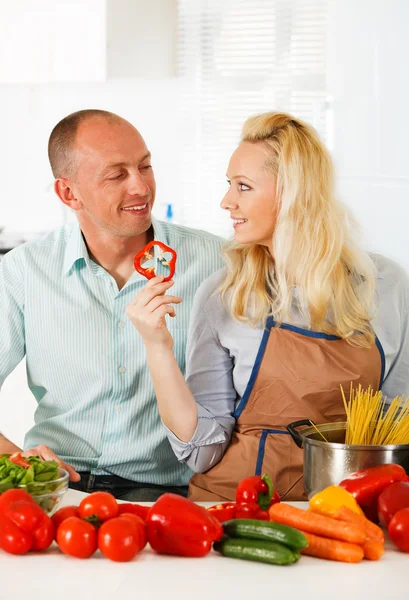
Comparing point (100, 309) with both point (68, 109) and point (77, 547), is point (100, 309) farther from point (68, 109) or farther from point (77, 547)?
point (68, 109)

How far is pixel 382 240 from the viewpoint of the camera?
364cm

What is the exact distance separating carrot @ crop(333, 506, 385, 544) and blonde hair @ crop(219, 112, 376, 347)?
66 cm

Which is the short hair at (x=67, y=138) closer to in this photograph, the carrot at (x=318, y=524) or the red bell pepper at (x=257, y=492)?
the red bell pepper at (x=257, y=492)

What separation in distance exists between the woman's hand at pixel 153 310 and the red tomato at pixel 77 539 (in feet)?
1.95

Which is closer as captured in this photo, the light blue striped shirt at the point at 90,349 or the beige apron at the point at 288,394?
the beige apron at the point at 288,394

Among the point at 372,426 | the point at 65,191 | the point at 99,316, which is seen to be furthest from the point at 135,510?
the point at 65,191

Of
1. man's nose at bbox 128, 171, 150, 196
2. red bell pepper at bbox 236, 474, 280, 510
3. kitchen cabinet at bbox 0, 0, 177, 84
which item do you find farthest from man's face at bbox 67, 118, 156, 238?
kitchen cabinet at bbox 0, 0, 177, 84

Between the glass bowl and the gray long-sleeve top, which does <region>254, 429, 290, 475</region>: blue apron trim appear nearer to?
the gray long-sleeve top

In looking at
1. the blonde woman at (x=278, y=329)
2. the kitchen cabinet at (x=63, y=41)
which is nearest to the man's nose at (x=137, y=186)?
the blonde woman at (x=278, y=329)

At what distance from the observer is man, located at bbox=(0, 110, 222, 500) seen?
2193 millimetres

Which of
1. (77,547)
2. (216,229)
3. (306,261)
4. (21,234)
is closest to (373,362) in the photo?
(306,261)

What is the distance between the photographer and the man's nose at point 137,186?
219 cm

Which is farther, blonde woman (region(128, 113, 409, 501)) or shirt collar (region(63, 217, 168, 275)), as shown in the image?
shirt collar (region(63, 217, 168, 275))

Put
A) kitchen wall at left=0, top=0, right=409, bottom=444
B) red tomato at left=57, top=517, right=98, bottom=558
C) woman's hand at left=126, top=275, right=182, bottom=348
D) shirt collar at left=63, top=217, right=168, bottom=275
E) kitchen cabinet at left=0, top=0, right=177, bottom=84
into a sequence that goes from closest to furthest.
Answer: red tomato at left=57, top=517, right=98, bottom=558
woman's hand at left=126, top=275, right=182, bottom=348
shirt collar at left=63, top=217, right=168, bottom=275
kitchen wall at left=0, top=0, right=409, bottom=444
kitchen cabinet at left=0, top=0, right=177, bottom=84
